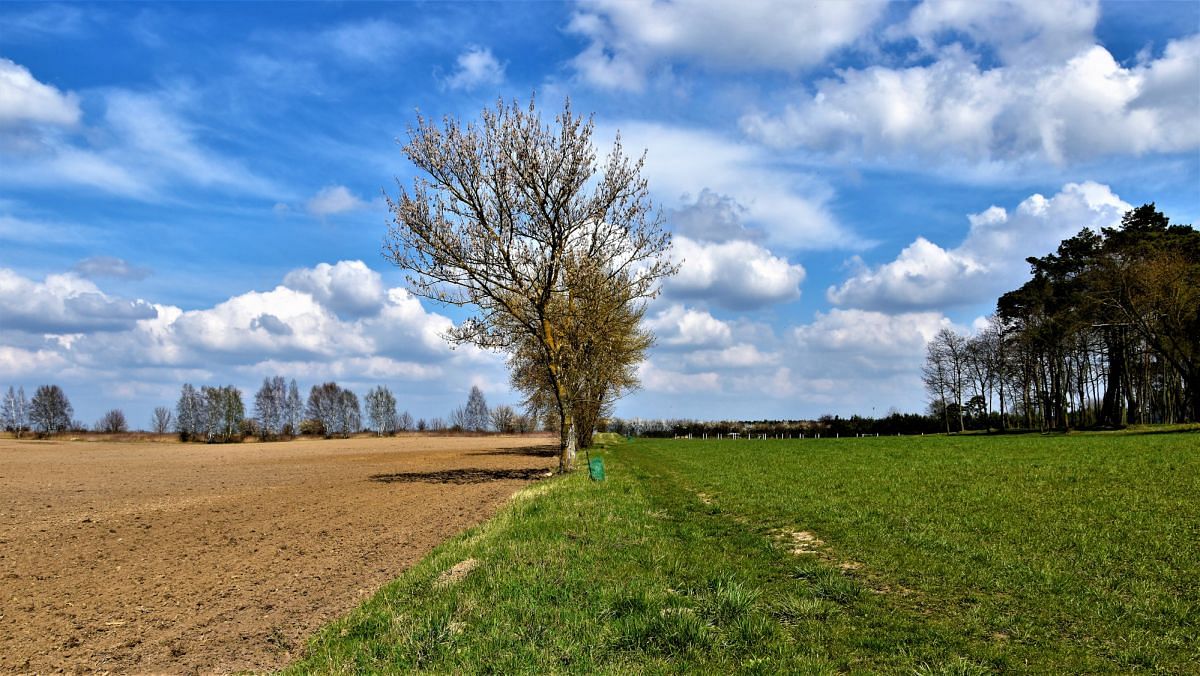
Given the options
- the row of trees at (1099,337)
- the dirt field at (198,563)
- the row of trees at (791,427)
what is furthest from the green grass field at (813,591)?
the row of trees at (791,427)

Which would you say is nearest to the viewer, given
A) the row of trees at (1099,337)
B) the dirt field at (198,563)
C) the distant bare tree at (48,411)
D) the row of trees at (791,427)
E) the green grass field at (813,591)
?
the green grass field at (813,591)

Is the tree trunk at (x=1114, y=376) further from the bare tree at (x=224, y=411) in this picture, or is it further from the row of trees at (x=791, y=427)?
the bare tree at (x=224, y=411)

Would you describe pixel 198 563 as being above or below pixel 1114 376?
below

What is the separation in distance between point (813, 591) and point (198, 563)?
39.9 ft

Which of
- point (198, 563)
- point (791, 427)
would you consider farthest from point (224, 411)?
point (198, 563)

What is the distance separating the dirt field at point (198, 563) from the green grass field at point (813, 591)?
1328 mm

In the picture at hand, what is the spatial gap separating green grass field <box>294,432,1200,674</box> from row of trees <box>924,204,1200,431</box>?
43837 millimetres

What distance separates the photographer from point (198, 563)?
13906 millimetres

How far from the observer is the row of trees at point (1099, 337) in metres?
51.3

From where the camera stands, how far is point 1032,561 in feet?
34.5

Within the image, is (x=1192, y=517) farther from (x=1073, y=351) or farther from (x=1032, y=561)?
(x=1073, y=351)

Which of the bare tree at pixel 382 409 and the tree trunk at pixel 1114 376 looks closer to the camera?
the tree trunk at pixel 1114 376

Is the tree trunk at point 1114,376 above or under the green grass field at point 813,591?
above

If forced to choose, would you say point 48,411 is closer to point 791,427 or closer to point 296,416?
point 296,416
